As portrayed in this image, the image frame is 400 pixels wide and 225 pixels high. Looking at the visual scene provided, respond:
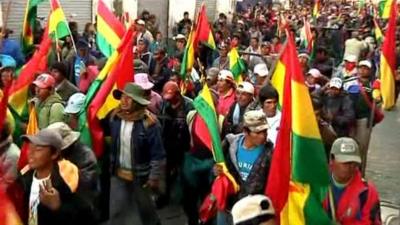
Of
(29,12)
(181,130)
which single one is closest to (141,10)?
(29,12)

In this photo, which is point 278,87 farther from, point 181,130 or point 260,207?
point 260,207

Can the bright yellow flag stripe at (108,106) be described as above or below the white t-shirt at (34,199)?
above

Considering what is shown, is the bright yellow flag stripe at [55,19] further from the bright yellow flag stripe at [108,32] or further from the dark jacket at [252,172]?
the dark jacket at [252,172]

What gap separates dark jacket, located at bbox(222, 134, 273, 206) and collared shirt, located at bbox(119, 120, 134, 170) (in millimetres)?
937

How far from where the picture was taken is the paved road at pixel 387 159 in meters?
10.1

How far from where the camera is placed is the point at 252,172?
19.2 feet

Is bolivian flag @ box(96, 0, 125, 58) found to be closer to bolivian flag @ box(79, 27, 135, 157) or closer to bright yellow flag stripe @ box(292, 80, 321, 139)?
bolivian flag @ box(79, 27, 135, 157)

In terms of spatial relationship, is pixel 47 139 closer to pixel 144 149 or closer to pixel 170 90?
pixel 144 149

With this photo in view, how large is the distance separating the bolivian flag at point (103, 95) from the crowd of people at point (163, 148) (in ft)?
0.29

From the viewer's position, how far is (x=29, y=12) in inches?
424

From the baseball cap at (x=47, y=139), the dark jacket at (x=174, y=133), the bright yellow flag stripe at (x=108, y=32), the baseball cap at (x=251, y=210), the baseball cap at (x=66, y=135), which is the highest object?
the bright yellow flag stripe at (x=108, y=32)

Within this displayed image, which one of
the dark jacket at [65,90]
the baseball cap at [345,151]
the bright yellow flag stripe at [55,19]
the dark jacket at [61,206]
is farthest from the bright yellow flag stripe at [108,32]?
the baseball cap at [345,151]

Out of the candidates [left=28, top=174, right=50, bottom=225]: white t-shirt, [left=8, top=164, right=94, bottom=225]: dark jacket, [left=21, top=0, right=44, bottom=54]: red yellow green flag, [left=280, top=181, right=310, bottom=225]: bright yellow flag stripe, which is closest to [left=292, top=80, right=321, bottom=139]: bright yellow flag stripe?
[left=280, top=181, right=310, bottom=225]: bright yellow flag stripe

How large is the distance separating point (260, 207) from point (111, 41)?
5605mm
